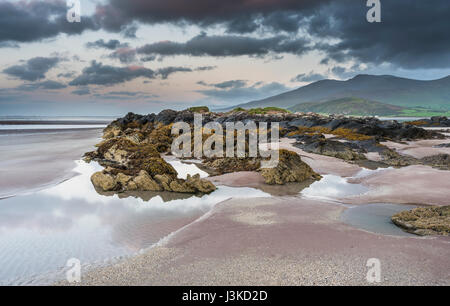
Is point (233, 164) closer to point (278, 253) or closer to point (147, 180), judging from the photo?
point (147, 180)

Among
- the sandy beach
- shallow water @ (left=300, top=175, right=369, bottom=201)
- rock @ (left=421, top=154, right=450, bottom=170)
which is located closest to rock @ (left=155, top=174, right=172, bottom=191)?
the sandy beach

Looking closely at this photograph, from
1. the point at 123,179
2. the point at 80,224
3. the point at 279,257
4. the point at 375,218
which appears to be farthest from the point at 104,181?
the point at 375,218

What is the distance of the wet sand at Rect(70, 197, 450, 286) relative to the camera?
13.8 ft

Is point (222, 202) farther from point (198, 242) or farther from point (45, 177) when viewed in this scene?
point (45, 177)

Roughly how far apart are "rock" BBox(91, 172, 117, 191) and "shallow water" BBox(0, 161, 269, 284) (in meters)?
0.32

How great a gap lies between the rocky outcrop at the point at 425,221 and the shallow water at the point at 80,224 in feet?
14.7

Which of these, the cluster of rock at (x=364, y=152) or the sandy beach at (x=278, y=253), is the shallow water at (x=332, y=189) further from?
the cluster of rock at (x=364, y=152)

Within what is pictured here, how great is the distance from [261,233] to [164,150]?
59.2 feet

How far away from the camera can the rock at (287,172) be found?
11.8m

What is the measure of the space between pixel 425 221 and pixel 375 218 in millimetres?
1098

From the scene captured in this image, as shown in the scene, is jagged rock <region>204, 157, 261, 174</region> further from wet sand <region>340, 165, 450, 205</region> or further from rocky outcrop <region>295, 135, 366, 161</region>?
rocky outcrop <region>295, 135, 366, 161</region>

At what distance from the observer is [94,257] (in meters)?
5.09

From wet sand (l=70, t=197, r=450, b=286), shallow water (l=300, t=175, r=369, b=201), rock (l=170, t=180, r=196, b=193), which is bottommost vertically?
wet sand (l=70, t=197, r=450, b=286)
